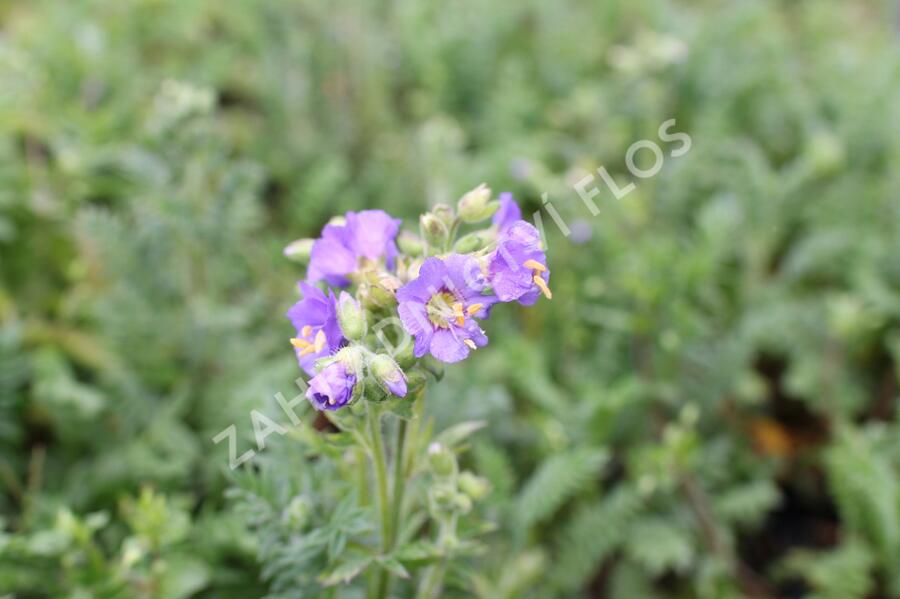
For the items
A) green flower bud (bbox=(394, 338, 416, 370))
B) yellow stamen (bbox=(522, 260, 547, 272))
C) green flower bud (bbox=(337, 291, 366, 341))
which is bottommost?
green flower bud (bbox=(394, 338, 416, 370))

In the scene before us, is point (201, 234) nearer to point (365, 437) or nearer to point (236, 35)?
point (365, 437)

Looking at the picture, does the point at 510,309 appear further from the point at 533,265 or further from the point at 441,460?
the point at 533,265

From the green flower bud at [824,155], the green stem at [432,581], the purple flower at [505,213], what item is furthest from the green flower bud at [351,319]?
the green flower bud at [824,155]

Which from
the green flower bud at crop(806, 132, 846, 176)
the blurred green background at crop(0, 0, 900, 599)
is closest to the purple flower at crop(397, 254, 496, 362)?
the blurred green background at crop(0, 0, 900, 599)

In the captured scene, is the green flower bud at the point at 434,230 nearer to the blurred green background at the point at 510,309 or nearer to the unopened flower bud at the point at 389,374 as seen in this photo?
the unopened flower bud at the point at 389,374

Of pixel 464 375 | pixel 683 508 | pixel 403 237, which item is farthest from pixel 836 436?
pixel 403 237

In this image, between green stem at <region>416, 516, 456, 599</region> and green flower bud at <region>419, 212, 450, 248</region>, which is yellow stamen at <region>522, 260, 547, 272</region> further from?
green stem at <region>416, 516, 456, 599</region>
